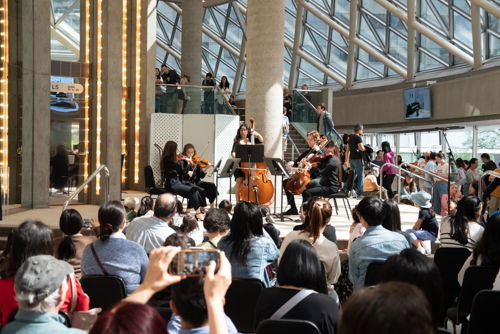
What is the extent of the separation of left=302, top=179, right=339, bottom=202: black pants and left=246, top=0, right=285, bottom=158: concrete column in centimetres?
366

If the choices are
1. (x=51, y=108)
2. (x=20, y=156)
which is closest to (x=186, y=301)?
(x=20, y=156)

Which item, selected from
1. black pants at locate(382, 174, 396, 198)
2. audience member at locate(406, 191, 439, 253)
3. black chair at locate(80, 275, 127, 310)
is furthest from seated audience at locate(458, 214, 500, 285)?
black pants at locate(382, 174, 396, 198)

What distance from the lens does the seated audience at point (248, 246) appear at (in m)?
5.07

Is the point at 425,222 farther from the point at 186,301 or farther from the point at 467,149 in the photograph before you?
the point at 467,149

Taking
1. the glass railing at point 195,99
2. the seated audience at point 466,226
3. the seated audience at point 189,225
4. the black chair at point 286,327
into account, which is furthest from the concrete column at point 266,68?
the black chair at point 286,327

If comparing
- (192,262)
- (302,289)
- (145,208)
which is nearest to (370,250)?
(302,289)

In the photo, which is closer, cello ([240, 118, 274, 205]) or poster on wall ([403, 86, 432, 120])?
cello ([240, 118, 274, 205])

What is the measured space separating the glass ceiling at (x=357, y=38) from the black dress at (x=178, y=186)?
1151cm

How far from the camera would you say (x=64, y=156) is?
12.7 meters

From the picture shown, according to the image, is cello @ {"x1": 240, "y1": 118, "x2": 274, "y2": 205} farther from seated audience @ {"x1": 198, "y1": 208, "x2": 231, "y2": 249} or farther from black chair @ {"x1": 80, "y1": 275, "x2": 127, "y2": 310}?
black chair @ {"x1": 80, "y1": 275, "x2": 127, "y2": 310}

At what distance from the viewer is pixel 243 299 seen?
4.70 metres

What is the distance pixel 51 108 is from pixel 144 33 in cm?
437

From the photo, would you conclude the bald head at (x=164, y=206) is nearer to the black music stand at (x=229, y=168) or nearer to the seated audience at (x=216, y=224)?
the seated audience at (x=216, y=224)

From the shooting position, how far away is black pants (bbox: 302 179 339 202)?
35.6ft
